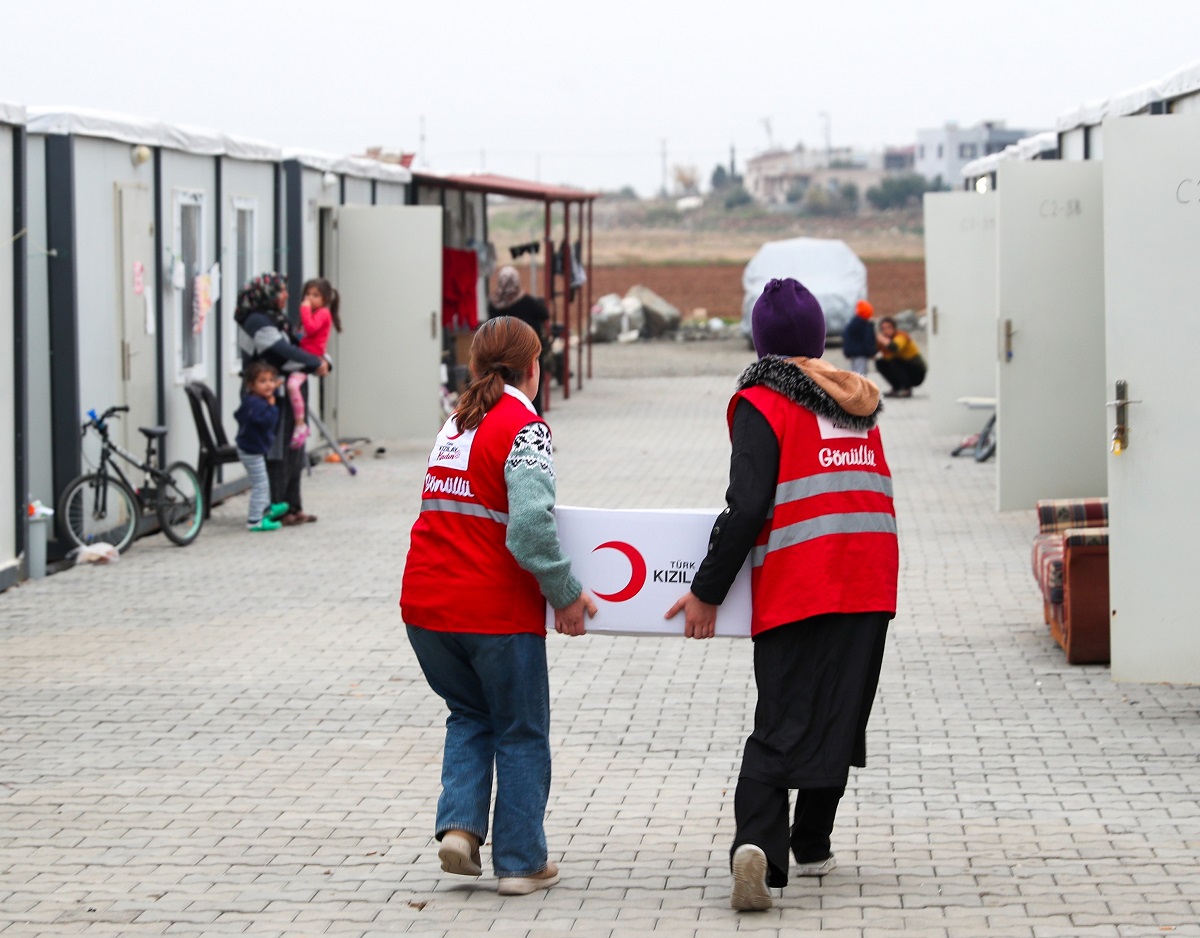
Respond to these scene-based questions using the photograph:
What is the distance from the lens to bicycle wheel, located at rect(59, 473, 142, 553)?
10891mm

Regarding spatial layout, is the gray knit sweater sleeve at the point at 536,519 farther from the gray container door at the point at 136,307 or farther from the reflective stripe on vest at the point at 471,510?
the gray container door at the point at 136,307

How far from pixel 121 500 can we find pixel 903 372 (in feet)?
46.0

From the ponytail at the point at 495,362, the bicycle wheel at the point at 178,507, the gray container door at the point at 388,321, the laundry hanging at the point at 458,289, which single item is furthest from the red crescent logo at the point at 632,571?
the laundry hanging at the point at 458,289

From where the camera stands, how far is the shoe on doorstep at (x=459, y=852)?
4.87 metres

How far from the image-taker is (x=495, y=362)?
4.96m

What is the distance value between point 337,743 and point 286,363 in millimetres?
6174

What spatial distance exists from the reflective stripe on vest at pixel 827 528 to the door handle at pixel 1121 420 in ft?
8.82

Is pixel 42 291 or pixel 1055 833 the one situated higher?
pixel 42 291

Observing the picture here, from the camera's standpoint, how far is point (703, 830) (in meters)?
5.67

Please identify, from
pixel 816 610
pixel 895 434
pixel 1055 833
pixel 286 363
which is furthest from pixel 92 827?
pixel 895 434

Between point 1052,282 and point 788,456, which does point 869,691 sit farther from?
point 1052,282

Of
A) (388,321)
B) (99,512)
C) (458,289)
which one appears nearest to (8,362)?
(99,512)

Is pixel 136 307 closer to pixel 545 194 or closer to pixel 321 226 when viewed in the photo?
pixel 321 226

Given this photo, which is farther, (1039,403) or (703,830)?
(1039,403)
